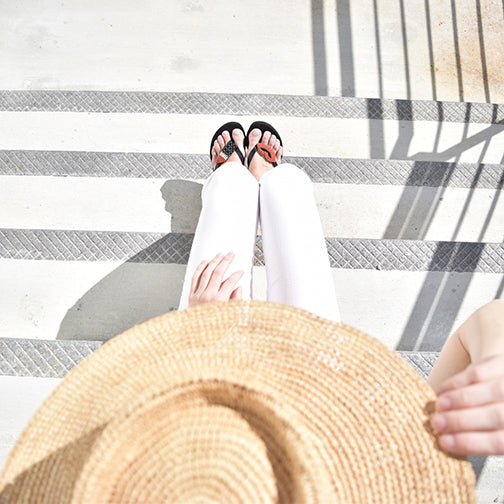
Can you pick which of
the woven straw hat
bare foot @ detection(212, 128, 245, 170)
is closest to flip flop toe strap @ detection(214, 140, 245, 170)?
bare foot @ detection(212, 128, 245, 170)

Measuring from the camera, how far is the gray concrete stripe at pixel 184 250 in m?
1.89

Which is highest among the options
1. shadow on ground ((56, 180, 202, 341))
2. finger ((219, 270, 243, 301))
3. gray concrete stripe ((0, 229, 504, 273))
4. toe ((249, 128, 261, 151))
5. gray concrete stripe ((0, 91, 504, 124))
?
gray concrete stripe ((0, 91, 504, 124))

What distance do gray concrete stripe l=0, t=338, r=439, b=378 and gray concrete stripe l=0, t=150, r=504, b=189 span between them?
0.96 metres

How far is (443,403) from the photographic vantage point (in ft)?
2.34

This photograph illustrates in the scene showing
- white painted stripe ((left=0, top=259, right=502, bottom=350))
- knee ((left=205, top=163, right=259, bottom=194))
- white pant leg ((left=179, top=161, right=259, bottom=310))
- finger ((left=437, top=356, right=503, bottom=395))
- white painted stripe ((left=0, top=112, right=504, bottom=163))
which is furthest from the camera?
white painted stripe ((left=0, top=112, right=504, bottom=163))

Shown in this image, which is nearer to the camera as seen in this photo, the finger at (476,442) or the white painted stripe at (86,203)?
the finger at (476,442)

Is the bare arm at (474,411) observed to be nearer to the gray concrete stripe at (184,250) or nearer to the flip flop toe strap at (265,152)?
the gray concrete stripe at (184,250)

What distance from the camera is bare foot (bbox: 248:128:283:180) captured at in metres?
2.11

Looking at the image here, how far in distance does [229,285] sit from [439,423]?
70cm

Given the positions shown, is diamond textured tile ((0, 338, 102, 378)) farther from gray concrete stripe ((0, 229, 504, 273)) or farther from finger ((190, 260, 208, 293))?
finger ((190, 260, 208, 293))

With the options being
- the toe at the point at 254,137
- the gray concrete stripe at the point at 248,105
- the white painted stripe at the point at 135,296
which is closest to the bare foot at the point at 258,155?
the toe at the point at 254,137

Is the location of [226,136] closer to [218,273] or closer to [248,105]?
[248,105]

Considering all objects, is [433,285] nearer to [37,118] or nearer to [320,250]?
[320,250]

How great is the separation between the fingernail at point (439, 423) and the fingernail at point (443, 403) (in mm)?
18
